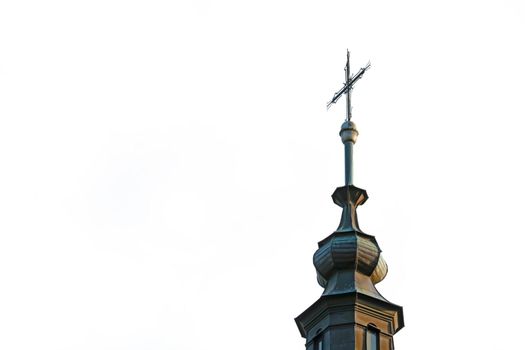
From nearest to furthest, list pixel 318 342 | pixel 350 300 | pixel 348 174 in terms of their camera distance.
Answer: pixel 350 300 < pixel 318 342 < pixel 348 174

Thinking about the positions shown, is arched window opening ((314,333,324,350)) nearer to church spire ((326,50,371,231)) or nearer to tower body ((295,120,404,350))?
tower body ((295,120,404,350))

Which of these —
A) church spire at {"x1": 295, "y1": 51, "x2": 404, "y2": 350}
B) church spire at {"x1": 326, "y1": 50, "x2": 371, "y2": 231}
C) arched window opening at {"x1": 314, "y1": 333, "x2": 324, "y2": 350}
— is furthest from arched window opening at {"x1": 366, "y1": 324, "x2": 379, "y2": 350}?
church spire at {"x1": 326, "y1": 50, "x2": 371, "y2": 231}

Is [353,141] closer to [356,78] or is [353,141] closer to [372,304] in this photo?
[356,78]

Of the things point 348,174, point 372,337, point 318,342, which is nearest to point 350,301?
point 372,337

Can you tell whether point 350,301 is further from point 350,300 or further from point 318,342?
point 318,342

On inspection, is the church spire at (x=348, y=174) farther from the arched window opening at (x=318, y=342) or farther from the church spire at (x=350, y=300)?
the arched window opening at (x=318, y=342)

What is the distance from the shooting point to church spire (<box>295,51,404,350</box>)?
40.1 meters

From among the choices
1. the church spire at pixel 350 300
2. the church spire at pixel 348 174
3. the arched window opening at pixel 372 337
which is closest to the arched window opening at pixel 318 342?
the church spire at pixel 350 300

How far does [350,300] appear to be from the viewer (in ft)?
132

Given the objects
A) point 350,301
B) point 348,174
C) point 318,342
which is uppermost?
point 348,174

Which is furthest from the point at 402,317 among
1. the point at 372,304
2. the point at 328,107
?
the point at 328,107

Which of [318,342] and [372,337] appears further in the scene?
[318,342]

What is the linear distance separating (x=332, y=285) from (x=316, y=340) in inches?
66.8

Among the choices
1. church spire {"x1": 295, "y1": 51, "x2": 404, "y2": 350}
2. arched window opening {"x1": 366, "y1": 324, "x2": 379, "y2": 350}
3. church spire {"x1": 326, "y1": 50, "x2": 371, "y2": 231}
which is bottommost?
arched window opening {"x1": 366, "y1": 324, "x2": 379, "y2": 350}
